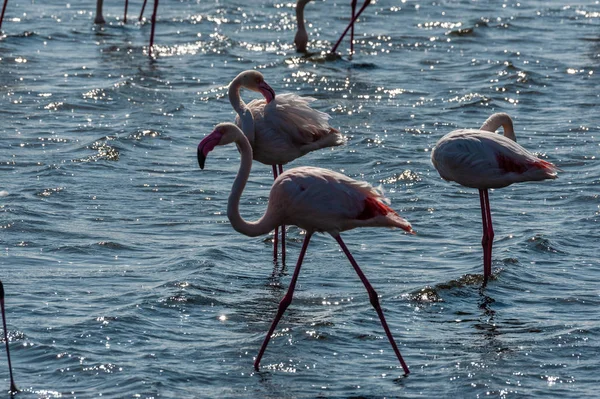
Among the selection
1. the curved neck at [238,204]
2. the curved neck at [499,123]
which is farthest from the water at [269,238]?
the curved neck at [499,123]

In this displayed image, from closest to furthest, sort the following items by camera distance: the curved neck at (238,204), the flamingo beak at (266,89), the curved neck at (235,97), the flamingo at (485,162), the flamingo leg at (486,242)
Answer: the curved neck at (238,204) → the flamingo at (485,162) → the flamingo leg at (486,242) → the curved neck at (235,97) → the flamingo beak at (266,89)

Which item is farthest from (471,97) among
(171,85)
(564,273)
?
(564,273)

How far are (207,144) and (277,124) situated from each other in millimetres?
2311

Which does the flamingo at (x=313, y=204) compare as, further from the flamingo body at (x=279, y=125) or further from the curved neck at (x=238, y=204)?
the flamingo body at (x=279, y=125)

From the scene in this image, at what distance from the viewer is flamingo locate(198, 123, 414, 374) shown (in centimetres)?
709

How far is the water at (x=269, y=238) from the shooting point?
22.7 ft

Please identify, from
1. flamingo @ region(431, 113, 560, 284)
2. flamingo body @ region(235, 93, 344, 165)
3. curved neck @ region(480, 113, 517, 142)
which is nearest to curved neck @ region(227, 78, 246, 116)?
flamingo body @ region(235, 93, 344, 165)

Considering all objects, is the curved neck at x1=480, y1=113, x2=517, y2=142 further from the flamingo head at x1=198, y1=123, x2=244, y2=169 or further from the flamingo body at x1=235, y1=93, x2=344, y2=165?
the flamingo head at x1=198, y1=123, x2=244, y2=169

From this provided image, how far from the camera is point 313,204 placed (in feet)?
23.3

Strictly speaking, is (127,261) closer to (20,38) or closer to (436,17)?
(20,38)

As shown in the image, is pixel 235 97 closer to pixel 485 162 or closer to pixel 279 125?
pixel 279 125

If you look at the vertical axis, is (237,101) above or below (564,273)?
above

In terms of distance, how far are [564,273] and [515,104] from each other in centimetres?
710

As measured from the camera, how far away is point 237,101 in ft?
30.2
